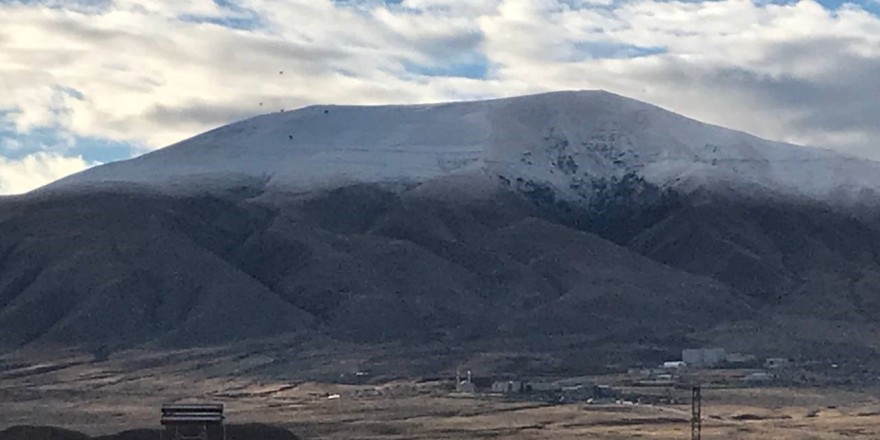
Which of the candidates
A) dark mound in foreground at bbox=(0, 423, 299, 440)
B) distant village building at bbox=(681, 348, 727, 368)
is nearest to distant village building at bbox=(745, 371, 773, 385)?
distant village building at bbox=(681, 348, 727, 368)

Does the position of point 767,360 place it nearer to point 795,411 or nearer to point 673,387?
point 673,387

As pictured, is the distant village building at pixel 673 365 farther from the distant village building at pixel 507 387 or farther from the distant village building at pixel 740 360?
the distant village building at pixel 507 387

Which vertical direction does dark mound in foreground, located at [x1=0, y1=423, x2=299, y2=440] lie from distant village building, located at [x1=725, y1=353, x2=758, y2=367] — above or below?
above

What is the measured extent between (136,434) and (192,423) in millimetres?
8572

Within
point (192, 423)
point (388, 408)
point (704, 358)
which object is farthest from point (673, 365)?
point (192, 423)

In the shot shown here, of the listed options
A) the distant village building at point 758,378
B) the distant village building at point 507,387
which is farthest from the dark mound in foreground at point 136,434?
the distant village building at point 758,378

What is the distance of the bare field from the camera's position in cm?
9119

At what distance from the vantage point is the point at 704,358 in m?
150

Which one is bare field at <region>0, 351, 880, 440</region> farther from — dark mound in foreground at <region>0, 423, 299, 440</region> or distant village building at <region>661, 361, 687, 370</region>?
distant village building at <region>661, 361, 687, 370</region>

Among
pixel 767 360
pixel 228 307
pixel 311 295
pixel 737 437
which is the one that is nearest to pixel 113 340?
pixel 228 307

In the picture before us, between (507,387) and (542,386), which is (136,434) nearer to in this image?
(507,387)

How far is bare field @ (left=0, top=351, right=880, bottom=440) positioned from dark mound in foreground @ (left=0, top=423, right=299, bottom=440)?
1230cm

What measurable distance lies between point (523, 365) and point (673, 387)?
23423mm

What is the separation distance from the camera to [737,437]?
3361 inches
